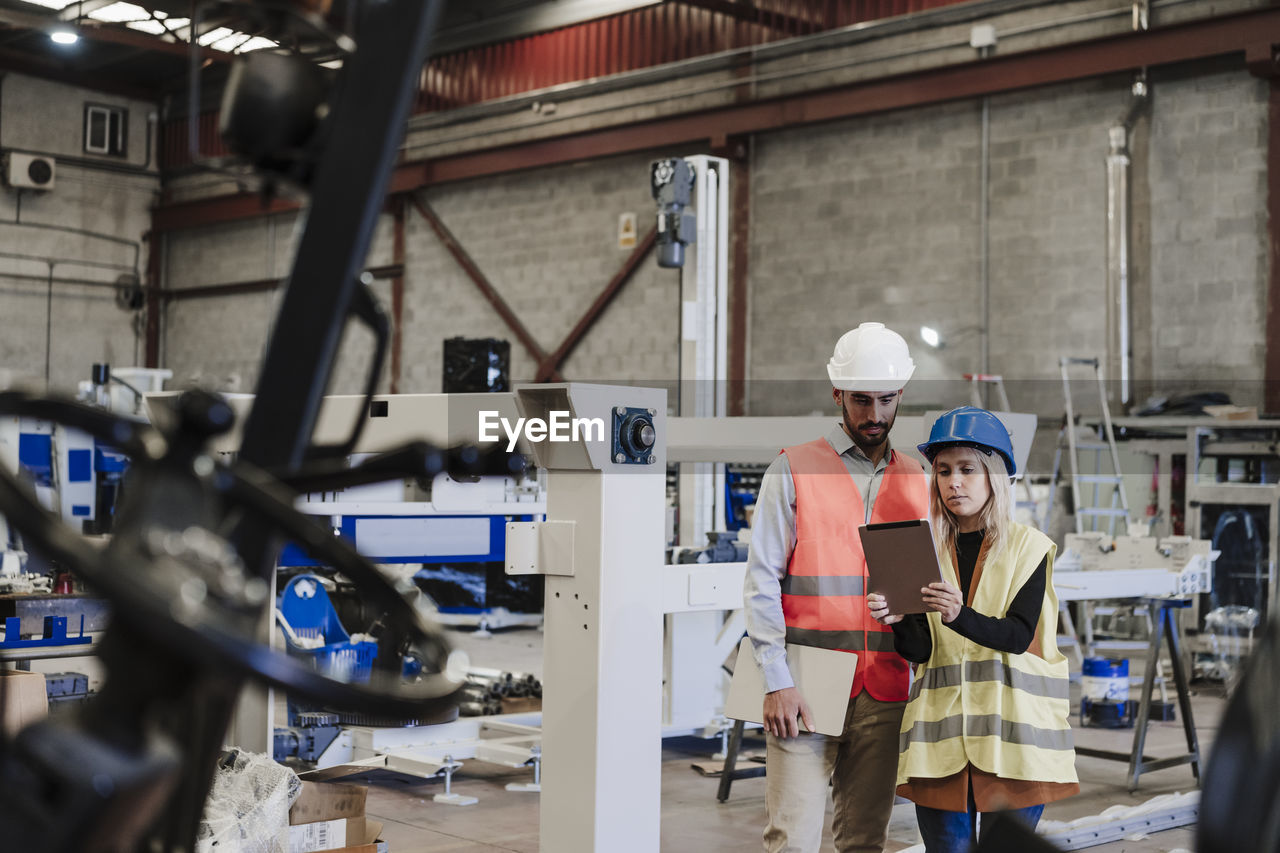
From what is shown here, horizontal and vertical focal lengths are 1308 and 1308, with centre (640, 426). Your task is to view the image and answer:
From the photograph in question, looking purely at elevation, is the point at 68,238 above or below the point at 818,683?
above

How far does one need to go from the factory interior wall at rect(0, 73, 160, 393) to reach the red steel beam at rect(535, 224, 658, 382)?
6515 millimetres

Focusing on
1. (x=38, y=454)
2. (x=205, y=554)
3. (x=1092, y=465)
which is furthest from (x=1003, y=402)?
(x=205, y=554)

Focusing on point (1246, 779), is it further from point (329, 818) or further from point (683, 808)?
point (683, 808)

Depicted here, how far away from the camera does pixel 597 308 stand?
13.2 m

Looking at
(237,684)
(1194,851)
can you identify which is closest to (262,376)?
(237,684)

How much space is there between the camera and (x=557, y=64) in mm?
13930

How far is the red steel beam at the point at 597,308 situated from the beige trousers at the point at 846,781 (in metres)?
9.85

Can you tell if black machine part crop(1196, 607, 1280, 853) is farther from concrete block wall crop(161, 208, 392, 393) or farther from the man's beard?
concrete block wall crop(161, 208, 392, 393)

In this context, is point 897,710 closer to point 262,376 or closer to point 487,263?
point 262,376

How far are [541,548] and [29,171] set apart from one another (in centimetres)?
1543

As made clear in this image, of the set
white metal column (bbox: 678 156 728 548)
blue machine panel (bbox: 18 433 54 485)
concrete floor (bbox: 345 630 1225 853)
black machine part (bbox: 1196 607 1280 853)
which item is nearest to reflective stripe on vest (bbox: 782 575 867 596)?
concrete floor (bbox: 345 630 1225 853)

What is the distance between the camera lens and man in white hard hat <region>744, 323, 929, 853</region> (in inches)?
122

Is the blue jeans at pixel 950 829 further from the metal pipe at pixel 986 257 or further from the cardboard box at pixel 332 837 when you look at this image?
the metal pipe at pixel 986 257

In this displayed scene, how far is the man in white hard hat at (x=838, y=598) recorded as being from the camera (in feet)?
10.1
